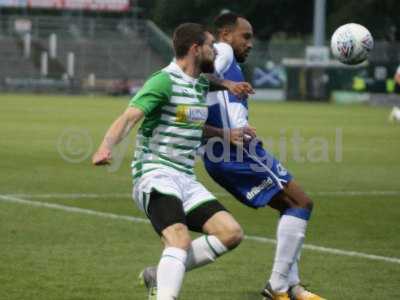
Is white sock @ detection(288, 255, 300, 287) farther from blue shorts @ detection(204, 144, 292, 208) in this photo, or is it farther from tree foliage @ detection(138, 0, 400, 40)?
tree foliage @ detection(138, 0, 400, 40)

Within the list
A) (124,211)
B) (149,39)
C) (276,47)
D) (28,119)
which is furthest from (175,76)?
(149,39)

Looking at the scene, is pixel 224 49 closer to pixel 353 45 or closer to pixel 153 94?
pixel 353 45

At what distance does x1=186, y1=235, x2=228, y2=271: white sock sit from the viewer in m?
8.30

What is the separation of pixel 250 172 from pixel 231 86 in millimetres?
821

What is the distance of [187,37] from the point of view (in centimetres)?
828

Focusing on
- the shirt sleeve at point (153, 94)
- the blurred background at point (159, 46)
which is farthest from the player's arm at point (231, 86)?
the blurred background at point (159, 46)

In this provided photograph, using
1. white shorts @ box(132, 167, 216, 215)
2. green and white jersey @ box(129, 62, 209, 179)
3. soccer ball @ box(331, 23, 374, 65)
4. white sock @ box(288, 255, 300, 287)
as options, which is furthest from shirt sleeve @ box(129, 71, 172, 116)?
soccer ball @ box(331, 23, 374, 65)

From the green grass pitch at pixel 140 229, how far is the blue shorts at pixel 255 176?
74 cm

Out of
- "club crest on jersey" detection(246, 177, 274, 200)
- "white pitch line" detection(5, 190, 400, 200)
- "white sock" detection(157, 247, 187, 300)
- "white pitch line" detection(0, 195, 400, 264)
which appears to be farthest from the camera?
"white pitch line" detection(5, 190, 400, 200)

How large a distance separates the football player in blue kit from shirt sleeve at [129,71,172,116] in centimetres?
113

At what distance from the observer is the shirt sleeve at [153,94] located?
8.03 m

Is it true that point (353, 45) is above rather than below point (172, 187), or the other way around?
above

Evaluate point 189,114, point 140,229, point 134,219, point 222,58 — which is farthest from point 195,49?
point 134,219

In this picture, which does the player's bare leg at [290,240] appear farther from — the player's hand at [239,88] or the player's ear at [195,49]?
the player's ear at [195,49]
